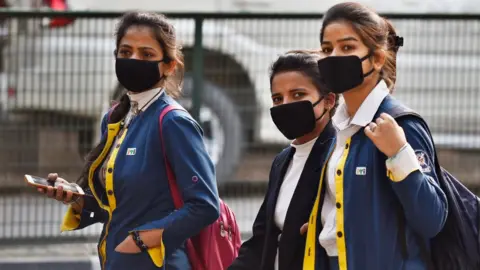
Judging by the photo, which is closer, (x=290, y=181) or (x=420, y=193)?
(x=420, y=193)

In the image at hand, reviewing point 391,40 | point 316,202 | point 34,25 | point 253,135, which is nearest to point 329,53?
point 391,40

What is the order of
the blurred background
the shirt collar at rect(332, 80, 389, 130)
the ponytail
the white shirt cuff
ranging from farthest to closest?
the blurred background → the ponytail → the shirt collar at rect(332, 80, 389, 130) → the white shirt cuff

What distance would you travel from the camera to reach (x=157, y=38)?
439cm

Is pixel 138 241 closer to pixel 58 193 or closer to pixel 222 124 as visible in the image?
pixel 58 193

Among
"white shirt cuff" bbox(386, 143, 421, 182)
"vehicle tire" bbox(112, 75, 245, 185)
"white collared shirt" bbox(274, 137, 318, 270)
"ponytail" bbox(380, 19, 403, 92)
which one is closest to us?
"white shirt cuff" bbox(386, 143, 421, 182)

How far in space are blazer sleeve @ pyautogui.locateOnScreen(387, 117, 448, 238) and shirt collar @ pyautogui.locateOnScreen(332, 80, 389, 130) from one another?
0.17m

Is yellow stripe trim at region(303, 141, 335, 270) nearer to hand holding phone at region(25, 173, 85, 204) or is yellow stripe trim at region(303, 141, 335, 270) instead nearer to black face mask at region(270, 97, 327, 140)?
black face mask at region(270, 97, 327, 140)

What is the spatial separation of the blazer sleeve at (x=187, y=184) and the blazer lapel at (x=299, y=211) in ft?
1.10

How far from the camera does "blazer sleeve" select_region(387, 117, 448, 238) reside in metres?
3.30

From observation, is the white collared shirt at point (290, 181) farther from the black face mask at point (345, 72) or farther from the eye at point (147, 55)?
the eye at point (147, 55)

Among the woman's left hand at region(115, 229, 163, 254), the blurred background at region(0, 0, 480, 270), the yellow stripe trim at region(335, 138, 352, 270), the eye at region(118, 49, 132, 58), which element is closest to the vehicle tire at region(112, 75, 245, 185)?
the blurred background at region(0, 0, 480, 270)

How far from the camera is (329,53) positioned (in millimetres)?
3707

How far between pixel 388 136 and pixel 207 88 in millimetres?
4969

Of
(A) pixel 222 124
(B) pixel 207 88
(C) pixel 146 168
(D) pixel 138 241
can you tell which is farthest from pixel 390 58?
(A) pixel 222 124
